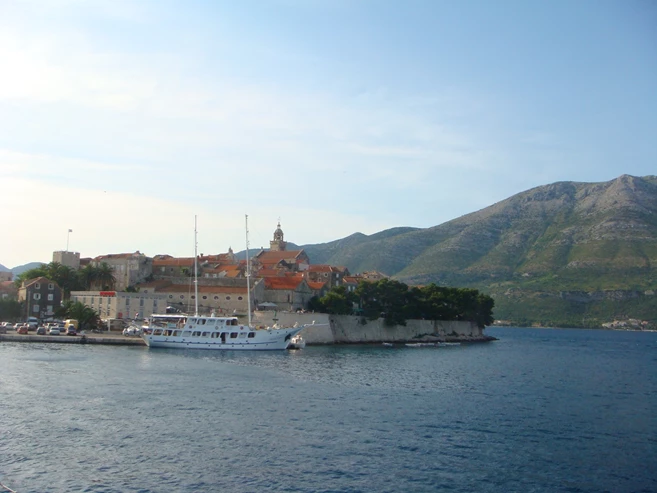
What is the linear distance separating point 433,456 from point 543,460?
455 cm

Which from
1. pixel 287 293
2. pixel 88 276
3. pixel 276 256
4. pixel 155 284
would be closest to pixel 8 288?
pixel 88 276

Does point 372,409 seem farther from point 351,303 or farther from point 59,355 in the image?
point 351,303

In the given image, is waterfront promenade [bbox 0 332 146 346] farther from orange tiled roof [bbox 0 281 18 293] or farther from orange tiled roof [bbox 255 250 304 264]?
orange tiled roof [bbox 255 250 304 264]

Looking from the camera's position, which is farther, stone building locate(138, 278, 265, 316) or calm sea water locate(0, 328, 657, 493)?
stone building locate(138, 278, 265, 316)

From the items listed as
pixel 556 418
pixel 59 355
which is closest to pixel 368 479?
pixel 556 418

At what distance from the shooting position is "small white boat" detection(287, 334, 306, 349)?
77.8 metres

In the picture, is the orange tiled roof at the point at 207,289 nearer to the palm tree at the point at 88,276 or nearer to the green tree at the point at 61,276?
the palm tree at the point at 88,276

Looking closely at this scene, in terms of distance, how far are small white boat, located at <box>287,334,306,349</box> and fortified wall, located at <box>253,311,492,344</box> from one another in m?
3.74

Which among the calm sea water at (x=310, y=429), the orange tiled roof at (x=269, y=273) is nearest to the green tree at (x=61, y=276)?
the orange tiled roof at (x=269, y=273)

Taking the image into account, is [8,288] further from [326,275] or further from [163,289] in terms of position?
[326,275]

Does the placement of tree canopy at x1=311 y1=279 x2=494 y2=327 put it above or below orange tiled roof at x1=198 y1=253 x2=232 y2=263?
below

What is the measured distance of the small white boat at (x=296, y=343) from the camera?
77.8 metres

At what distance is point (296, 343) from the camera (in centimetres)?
7825

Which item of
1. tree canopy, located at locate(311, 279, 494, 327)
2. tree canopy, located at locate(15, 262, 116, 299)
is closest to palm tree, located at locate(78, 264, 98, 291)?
tree canopy, located at locate(15, 262, 116, 299)
